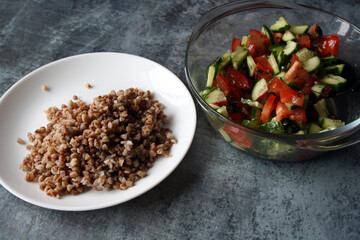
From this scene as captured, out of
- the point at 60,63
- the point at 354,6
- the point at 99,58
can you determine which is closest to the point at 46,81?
the point at 60,63

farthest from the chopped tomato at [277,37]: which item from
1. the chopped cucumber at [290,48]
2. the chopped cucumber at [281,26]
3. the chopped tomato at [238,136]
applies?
the chopped tomato at [238,136]

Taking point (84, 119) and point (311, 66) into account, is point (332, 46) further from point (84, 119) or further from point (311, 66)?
point (84, 119)

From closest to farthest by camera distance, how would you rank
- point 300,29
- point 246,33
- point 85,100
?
point 300,29 < point 85,100 < point 246,33

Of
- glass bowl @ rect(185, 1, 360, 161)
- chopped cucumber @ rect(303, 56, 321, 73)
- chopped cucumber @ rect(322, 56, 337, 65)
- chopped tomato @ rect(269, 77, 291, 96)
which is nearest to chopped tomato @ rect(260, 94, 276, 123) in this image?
chopped tomato @ rect(269, 77, 291, 96)

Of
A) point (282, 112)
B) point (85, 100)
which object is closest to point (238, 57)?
point (282, 112)

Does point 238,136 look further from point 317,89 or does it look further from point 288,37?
point 288,37
